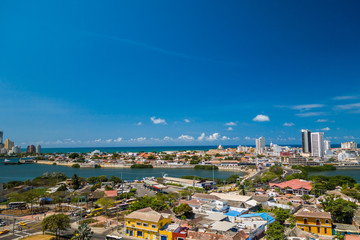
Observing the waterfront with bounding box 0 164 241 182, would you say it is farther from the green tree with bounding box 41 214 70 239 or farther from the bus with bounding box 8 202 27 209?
the green tree with bounding box 41 214 70 239

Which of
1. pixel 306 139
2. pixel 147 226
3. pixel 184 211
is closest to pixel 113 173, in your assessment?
pixel 184 211


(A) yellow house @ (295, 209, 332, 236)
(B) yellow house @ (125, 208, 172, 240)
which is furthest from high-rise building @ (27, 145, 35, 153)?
(A) yellow house @ (295, 209, 332, 236)

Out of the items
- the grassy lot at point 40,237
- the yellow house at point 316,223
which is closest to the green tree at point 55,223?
the grassy lot at point 40,237

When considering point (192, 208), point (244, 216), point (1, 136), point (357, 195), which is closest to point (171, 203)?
point (192, 208)

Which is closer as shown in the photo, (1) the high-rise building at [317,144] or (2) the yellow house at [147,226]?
(2) the yellow house at [147,226]

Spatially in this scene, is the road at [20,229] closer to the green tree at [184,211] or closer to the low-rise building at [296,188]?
the green tree at [184,211]

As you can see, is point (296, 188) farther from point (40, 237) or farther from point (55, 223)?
point (40, 237)

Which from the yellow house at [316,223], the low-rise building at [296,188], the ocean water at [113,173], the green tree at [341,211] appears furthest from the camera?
the ocean water at [113,173]

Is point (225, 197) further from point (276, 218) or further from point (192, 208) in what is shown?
point (276, 218)
